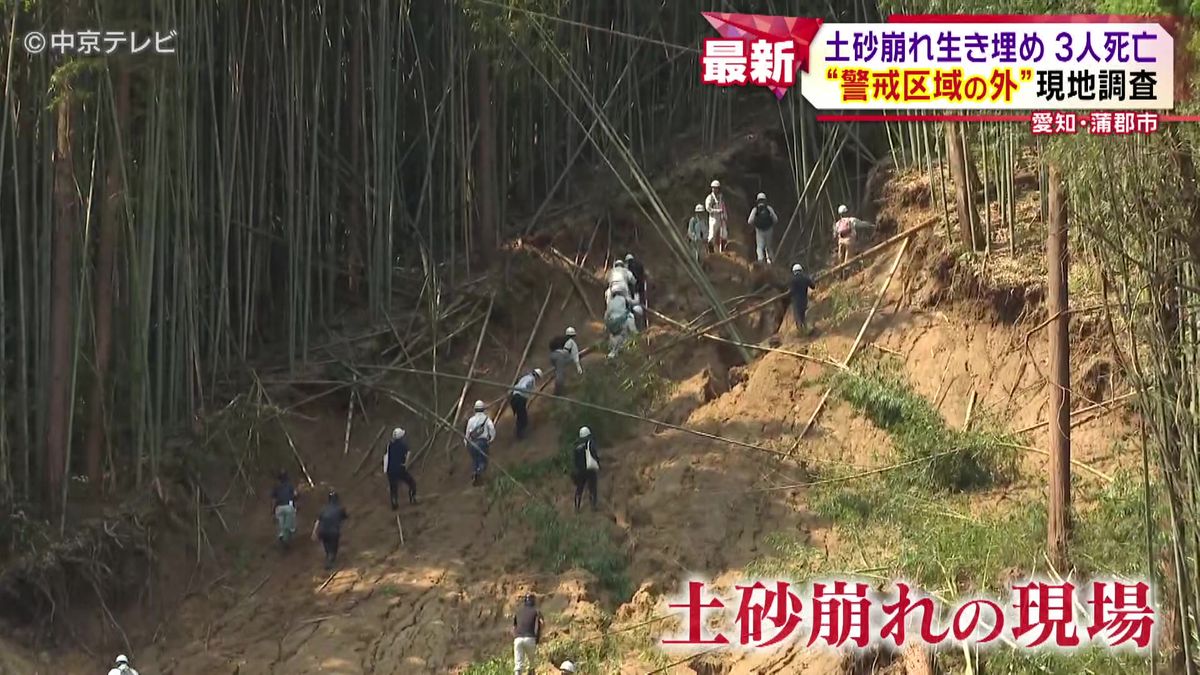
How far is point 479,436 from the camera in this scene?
1367cm

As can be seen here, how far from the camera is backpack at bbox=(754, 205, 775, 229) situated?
51.2ft

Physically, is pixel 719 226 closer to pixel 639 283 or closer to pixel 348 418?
pixel 639 283

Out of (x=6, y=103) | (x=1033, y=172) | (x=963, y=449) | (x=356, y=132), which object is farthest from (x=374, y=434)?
(x=1033, y=172)

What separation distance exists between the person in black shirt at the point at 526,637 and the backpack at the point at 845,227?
203 inches

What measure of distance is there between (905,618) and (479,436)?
430 cm

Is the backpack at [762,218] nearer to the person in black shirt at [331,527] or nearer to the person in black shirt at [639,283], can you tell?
the person in black shirt at [639,283]

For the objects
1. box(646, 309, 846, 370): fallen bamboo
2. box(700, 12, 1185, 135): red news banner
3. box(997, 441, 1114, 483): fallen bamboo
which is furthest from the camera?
box(646, 309, 846, 370): fallen bamboo

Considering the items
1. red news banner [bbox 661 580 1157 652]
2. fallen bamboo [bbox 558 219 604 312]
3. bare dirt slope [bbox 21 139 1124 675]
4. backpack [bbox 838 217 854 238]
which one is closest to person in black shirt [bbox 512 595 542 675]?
bare dirt slope [bbox 21 139 1124 675]

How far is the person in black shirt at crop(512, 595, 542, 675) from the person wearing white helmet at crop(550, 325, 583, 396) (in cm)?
301

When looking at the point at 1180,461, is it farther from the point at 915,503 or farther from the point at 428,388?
the point at 428,388

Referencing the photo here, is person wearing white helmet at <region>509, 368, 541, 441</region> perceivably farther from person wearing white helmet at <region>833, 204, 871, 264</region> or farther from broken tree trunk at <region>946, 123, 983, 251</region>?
broken tree trunk at <region>946, 123, 983, 251</region>

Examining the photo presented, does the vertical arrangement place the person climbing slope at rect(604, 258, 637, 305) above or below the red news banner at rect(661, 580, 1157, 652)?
above

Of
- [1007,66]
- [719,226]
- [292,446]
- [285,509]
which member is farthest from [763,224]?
[1007,66]

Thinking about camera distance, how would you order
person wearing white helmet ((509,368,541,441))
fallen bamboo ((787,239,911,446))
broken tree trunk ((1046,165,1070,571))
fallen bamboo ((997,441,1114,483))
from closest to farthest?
1. broken tree trunk ((1046,165,1070,571))
2. fallen bamboo ((997,441,1114,483))
3. fallen bamboo ((787,239,911,446))
4. person wearing white helmet ((509,368,541,441))
